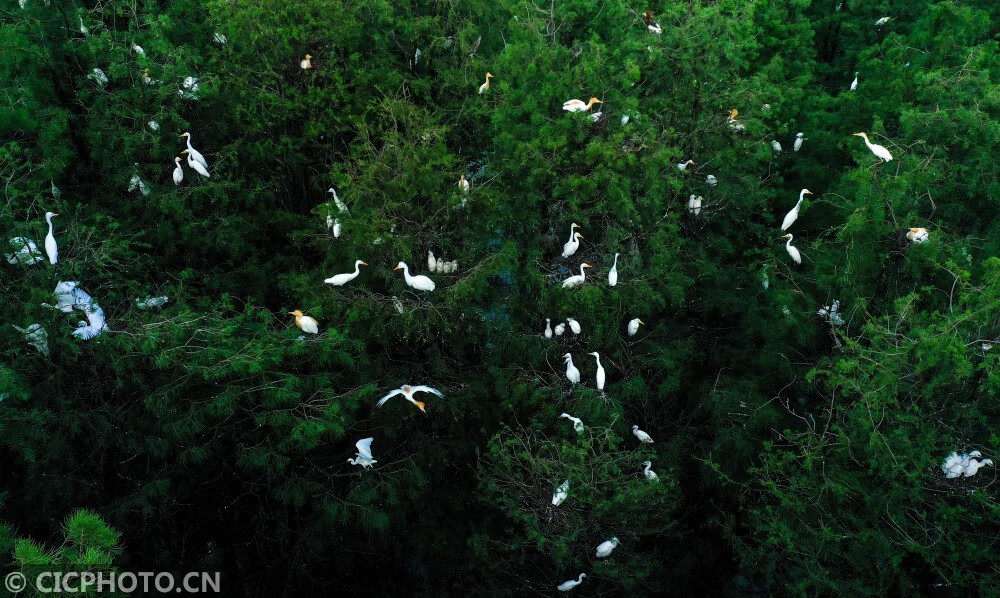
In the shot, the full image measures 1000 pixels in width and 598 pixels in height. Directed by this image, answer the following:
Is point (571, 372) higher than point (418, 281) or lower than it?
lower

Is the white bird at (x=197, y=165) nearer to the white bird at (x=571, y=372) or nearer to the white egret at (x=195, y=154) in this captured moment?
the white egret at (x=195, y=154)

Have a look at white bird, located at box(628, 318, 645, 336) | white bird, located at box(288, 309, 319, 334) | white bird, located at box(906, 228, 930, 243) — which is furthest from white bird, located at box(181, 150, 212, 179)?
white bird, located at box(906, 228, 930, 243)

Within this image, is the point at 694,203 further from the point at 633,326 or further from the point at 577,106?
the point at 577,106

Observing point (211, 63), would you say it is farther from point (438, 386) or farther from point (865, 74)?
point (865, 74)

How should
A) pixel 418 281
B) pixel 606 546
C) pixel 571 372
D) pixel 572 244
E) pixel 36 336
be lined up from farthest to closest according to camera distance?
pixel 572 244 < pixel 571 372 < pixel 418 281 < pixel 606 546 < pixel 36 336

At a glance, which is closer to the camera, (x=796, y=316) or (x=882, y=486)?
(x=882, y=486)

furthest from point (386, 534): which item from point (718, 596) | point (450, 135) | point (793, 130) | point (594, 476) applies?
point (793, 130)

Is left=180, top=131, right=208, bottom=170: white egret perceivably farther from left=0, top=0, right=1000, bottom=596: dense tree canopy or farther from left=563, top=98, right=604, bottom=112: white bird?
left=563, top=98, right=604, bottom=112: white bird

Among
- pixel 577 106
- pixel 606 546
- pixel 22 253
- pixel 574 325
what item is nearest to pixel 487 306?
pixel 574 325
